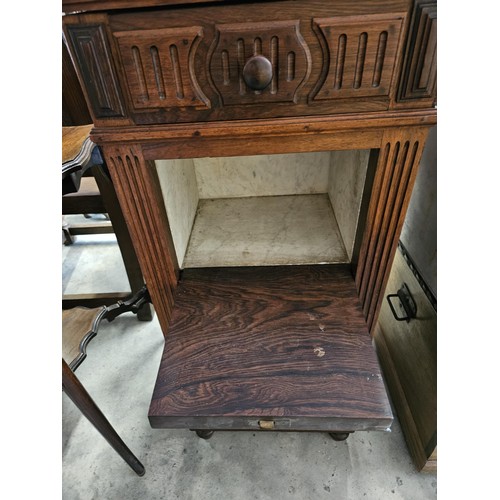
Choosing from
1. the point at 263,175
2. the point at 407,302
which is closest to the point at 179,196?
the point at 263,175

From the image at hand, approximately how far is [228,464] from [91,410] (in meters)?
0.38

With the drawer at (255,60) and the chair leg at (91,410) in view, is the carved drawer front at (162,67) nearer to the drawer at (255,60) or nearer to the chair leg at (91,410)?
the drawer at (255,60)

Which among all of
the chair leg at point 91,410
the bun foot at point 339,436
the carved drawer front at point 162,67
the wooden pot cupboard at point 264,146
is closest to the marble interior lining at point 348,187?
the wooden pot cupboard at point 264,146

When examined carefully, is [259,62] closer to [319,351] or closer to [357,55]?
[357,55]

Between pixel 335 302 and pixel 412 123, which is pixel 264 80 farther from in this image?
pixel 335 302

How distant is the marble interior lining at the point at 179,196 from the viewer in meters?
0.66

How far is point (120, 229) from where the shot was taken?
1.05 m

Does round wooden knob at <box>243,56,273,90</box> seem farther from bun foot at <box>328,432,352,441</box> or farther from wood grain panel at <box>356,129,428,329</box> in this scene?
bun foot at <box>328,432,352,441</box>

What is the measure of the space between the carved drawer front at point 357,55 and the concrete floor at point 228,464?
819mm

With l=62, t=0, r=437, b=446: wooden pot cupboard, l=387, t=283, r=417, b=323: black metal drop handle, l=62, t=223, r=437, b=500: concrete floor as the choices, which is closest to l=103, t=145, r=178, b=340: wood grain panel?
l=62, t=0, r=437, b=446: wooden pot cupboard

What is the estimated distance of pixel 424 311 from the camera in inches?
29.2

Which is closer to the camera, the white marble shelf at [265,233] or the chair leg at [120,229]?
the white marble shelf at [265,233]

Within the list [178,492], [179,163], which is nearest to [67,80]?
[179,163]

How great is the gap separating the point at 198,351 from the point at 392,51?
1.71ft
